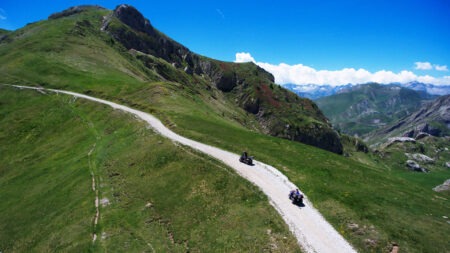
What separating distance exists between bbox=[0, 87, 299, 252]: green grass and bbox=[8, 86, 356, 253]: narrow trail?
1.42 meters

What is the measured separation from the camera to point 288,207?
31.2 m

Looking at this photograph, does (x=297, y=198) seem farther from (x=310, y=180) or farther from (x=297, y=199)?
(x=310, y=180)

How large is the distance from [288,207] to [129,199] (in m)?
21.4

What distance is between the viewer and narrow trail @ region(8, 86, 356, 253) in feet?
84.3

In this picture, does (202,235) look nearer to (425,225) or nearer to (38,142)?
(425,225)

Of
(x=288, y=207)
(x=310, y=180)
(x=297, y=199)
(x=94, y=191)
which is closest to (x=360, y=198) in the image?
(x=310, y=180)

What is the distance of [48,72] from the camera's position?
362ft

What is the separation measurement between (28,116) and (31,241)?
58.4 meters

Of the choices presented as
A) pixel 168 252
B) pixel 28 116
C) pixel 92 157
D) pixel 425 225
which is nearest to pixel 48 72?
pixel 28 116

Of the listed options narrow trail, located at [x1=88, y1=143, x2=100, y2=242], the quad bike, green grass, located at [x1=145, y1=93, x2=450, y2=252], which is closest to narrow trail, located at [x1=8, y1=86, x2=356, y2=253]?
the quad bike

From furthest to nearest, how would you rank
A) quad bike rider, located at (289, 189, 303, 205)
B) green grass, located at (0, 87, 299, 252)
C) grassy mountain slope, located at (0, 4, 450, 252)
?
quad bike rider, located at (289, 189, 303, 205) < green grass, located at (0, 87, 299, 252) < grassy mountain slope, located at (0, 4, 450, 252)

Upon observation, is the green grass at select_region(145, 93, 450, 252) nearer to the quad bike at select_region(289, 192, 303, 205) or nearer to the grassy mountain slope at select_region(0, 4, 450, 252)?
the grassy mountain slope at select_region(0, 4, 450, 252)

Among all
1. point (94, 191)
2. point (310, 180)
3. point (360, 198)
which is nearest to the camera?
point (360, 198)

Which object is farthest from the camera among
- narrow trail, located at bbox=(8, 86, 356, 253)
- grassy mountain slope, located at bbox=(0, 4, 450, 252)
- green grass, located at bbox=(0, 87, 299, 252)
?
green grass, located at bbox=(0, 87, 299, 252)
